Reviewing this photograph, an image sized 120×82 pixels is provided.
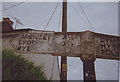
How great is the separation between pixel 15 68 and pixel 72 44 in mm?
3736

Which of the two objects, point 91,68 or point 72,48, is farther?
point 72,48

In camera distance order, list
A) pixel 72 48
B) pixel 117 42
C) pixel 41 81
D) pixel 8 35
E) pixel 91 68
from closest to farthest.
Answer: pixel 91 68
pixel 72 48
pixel 117 42
pixel 41 81
pixel 8 35

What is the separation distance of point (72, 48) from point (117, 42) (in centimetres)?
265

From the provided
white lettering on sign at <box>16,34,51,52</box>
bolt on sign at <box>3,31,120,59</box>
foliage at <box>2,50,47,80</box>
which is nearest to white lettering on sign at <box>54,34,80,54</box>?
bolt on sign at <box>3,31,120,59</box>

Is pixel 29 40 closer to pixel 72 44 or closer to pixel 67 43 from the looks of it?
pixel 67 43

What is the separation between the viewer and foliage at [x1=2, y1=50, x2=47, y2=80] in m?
6.42

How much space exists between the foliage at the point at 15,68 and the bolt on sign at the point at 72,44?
948 mm

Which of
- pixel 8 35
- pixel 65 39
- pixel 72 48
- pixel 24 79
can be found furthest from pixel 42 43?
pixel 8 35

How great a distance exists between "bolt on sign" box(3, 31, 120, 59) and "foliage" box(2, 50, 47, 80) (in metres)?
0.95

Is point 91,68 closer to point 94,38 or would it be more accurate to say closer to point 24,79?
point 94,38

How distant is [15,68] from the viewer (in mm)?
6824

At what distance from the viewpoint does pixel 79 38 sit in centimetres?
621

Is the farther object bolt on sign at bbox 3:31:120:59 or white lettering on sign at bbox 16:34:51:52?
white lettering on sign at bbox 16:34:51:52

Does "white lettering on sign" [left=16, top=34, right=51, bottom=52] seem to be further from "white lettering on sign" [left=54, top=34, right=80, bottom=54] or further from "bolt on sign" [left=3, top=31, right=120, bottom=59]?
"white lettering on sign" [left=54, top=34, right=80, bottom=54]
